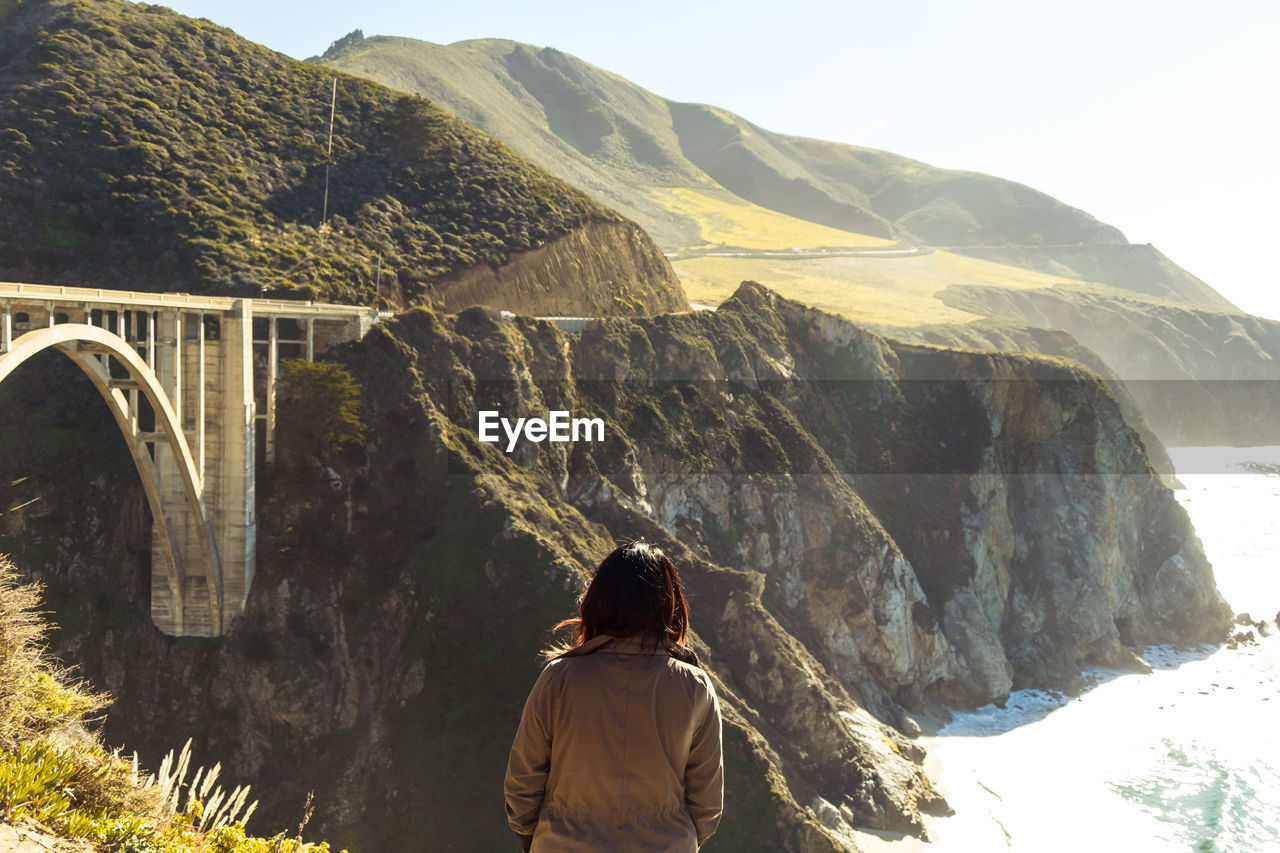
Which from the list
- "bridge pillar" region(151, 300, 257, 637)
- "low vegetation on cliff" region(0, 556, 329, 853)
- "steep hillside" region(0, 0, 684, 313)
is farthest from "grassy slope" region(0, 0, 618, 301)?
"low vegetation on cliff" region(0, 556, 329, 853)

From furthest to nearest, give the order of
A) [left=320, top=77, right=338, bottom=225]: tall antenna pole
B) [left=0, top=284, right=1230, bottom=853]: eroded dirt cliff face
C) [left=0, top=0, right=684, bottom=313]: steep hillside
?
1. [left=320, top=77, right=338, bottom=225]: tall antenna pole
2. [left=0, top=0, right=684, bottom=313]: steep hillside
3. [left=0, top=284, right=1230, bottom=853]: eroded dirt cliff face

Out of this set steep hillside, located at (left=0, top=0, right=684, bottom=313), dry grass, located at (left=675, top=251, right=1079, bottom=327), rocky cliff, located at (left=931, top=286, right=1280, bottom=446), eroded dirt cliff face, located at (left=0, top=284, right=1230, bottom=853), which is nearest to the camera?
eroded dirt cliff face, located at (left=0, top=284, right=1230, bottom=853)

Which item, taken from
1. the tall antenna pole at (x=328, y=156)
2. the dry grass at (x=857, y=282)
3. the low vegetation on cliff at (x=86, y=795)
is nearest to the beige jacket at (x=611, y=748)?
the low vegetation on cliff at (x=86, y=795)

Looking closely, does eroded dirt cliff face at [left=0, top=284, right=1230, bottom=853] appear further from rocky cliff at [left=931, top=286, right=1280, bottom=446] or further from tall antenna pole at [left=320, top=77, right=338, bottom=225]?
rocky cliff at [left=931, top=286, right=1280, bottom=446]

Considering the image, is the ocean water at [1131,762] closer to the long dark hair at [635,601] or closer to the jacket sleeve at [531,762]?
the jacket sleeve at [531,762]

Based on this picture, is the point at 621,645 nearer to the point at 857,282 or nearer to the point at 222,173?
the point at 222,173
